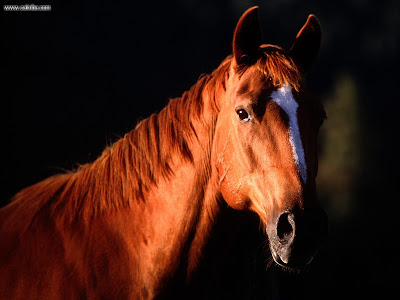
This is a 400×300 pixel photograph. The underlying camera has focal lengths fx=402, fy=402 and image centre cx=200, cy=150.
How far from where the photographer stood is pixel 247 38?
1.72 meters

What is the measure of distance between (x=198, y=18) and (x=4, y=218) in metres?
3.59

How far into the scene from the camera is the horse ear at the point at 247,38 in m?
1.67

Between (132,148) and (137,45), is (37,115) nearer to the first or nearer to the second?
(137,45)

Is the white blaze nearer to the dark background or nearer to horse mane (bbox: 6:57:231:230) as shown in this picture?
horse mane (bbox: 6:57:231:230)

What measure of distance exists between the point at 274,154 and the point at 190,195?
0.44m

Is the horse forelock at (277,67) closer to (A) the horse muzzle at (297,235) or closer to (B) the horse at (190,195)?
(B) the horse at (190,195)

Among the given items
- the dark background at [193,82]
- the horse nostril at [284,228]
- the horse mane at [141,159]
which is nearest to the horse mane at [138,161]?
the horse mane at [141,159]

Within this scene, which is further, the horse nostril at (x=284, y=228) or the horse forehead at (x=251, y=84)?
the horse forehead at (x=251, y=84)

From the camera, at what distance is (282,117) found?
152cm

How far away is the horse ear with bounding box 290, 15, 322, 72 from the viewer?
6.05ft

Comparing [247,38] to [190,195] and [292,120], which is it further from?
[190,195]

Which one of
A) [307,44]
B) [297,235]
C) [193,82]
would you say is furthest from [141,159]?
[193,82]

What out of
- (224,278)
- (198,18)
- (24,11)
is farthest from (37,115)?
(224,278)

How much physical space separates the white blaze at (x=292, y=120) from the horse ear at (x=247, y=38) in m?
0.24
